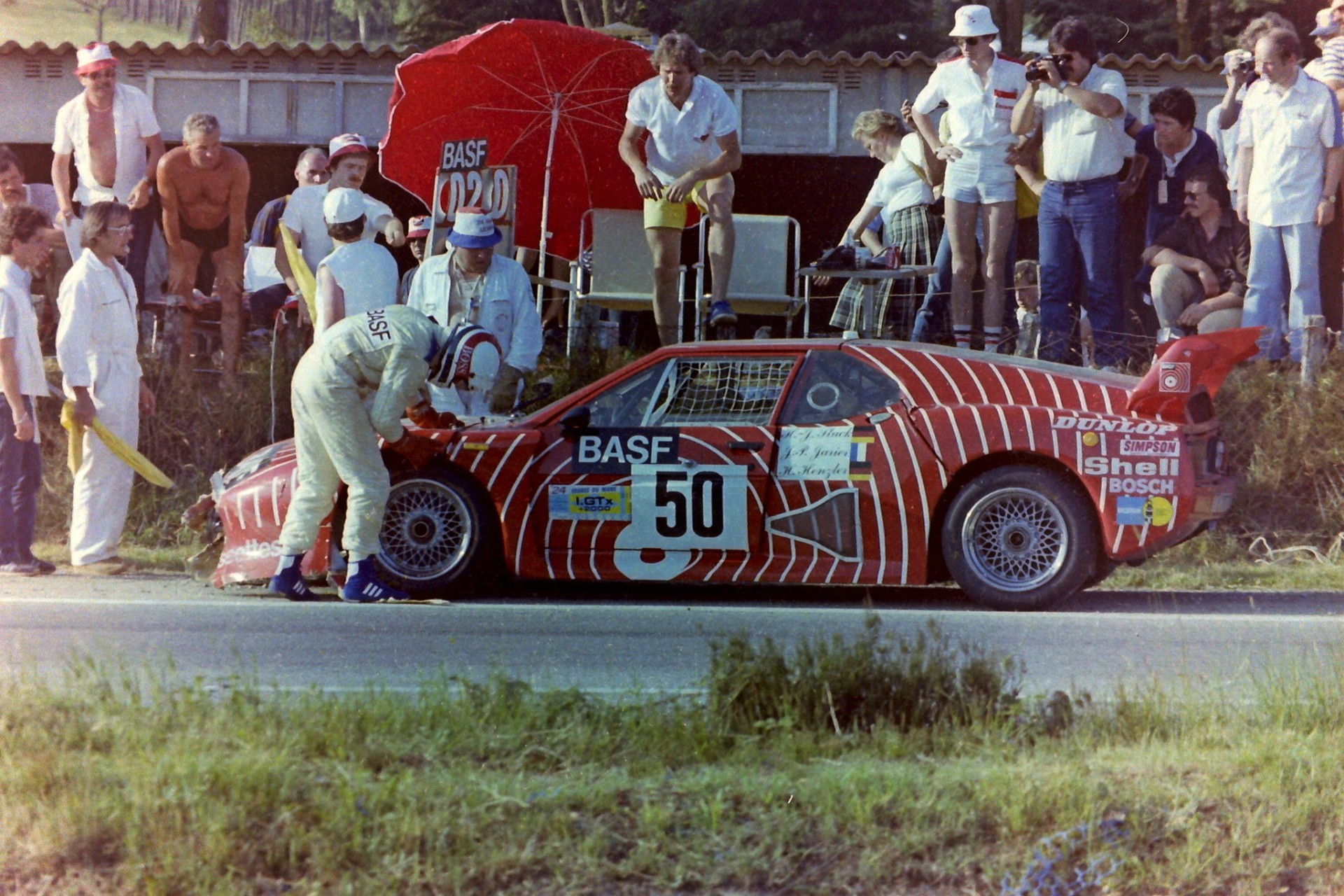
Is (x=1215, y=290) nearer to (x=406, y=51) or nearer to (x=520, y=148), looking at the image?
(x=520, y=148)

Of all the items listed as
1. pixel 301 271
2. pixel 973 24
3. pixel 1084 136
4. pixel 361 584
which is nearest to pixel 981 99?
pixel 973 24

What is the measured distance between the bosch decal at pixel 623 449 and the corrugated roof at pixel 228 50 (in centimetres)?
878

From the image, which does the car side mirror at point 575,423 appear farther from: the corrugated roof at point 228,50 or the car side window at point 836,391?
the corrugated roof at point 228,50

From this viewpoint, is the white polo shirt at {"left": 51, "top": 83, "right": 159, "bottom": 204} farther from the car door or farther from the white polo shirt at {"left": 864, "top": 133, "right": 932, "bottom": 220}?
the white polo shirt at {"left": 864, "top": 133, "right": 932, "bottom": 220}

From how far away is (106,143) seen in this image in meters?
12.9

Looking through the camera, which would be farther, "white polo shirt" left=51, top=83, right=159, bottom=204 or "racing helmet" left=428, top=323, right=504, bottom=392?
"white polo shirt" left=51, top=83, right=159, bottom=204

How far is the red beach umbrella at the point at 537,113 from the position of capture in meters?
14.0

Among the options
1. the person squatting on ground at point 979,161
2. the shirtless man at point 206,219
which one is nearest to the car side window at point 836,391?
the person squatting on ground at point 979,161

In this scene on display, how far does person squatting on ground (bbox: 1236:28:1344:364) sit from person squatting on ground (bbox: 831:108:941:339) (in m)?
2.18

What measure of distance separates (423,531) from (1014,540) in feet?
10.1

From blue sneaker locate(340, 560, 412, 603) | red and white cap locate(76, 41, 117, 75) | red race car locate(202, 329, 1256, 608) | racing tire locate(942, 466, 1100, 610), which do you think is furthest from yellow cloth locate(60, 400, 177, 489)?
racing tire locate(942, 466, 1100, 610)

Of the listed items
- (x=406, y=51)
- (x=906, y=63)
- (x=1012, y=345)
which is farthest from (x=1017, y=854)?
(x=406, y=51)

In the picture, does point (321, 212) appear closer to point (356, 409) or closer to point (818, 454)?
point (356, 409)

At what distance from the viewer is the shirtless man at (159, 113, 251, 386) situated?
42.5 ft
